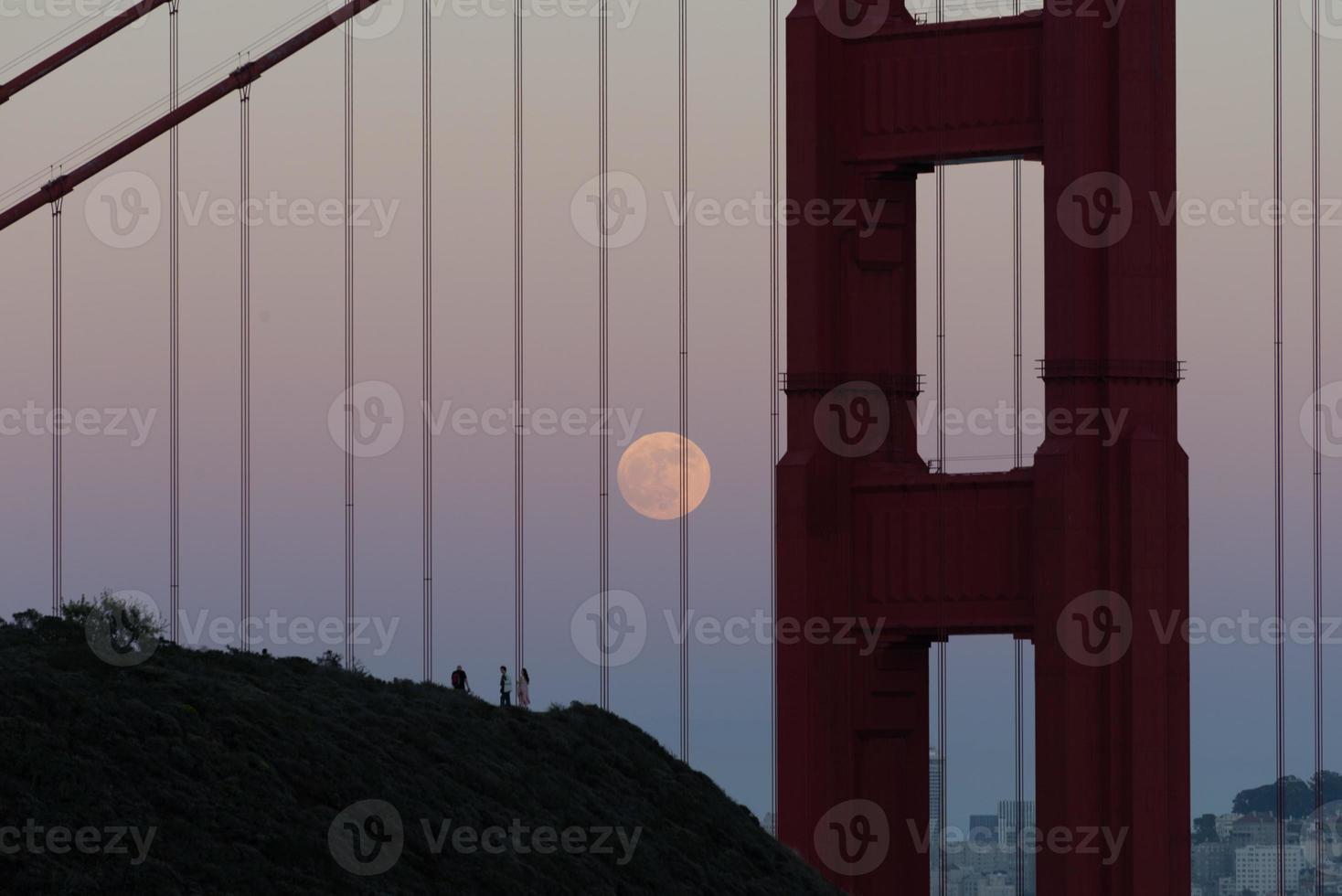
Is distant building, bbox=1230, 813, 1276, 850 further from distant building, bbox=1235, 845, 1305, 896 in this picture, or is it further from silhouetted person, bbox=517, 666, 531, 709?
silhouetted person, bbox=517, 666, 531, 709

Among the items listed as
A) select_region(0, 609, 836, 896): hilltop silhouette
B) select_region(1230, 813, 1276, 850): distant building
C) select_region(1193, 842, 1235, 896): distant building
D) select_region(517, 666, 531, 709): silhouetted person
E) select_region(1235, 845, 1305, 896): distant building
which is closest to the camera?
select_region(0, 609, 836, 896): hilltop silhouette

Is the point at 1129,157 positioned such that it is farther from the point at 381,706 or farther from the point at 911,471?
the point at 381,706

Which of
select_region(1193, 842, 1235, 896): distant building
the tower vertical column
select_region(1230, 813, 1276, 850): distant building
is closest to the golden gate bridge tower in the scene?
the tower vertical column

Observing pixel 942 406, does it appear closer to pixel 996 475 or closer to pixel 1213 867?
pixel 996 475

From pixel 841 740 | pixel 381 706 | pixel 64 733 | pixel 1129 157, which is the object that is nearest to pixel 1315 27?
pixel 1129 157

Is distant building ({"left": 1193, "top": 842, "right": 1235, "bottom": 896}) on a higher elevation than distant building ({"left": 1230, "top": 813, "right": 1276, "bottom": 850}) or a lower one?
lower

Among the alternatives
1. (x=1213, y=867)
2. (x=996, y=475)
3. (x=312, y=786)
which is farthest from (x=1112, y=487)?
(x=1213, y=867)

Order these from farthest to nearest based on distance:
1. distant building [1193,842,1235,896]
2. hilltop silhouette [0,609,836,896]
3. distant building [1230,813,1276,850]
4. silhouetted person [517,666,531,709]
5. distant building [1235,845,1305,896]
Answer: distant building [1230,813,1276,850] → distant building [1193,842,1235,896] → distant building [1235,845,1305,896] → silhouetted person [517,666,531,709] → hilltop silhouette [0,609,836,896]

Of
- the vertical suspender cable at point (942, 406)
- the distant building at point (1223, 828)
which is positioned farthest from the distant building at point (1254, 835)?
the vertical suspender cable at point (942, 406)

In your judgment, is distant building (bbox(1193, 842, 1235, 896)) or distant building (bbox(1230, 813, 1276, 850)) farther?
distant building (bbox(1230, 813, 1276, 850))
